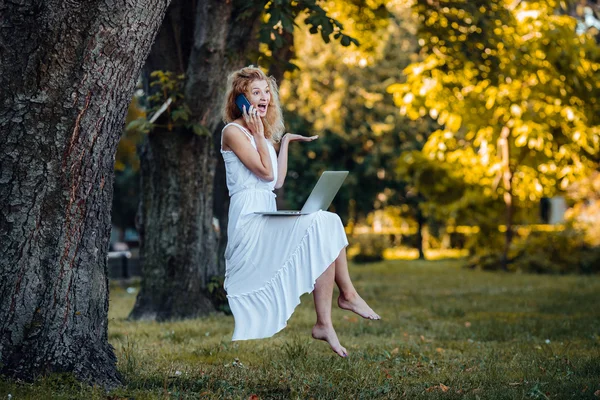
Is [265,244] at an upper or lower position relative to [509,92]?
lower

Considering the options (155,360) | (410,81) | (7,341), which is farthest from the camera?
(410,81)

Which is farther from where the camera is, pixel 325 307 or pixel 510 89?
pixel 510 89

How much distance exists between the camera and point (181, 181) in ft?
30.3

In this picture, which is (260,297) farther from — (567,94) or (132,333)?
(567,94)

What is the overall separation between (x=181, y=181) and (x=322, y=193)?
4.33m

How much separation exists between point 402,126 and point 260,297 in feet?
85.5

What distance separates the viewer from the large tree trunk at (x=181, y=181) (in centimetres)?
905

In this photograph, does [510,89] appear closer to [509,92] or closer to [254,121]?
[509,92]

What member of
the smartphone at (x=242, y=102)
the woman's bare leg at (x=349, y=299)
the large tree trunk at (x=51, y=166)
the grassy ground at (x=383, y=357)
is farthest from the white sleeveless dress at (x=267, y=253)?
the large tree trunk at (x=51, y=166)

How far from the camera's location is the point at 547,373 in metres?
5.64

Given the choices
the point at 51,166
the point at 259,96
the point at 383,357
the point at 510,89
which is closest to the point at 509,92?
the point at 510,89

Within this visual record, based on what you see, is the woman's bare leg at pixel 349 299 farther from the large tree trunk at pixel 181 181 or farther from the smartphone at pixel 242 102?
the large tree trunk at pixel 181 181

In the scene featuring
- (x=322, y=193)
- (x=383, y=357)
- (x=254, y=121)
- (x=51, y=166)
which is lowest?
(x=383, y=357)

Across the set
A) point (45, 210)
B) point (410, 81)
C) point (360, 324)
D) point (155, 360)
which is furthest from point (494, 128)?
point (45, 210)
